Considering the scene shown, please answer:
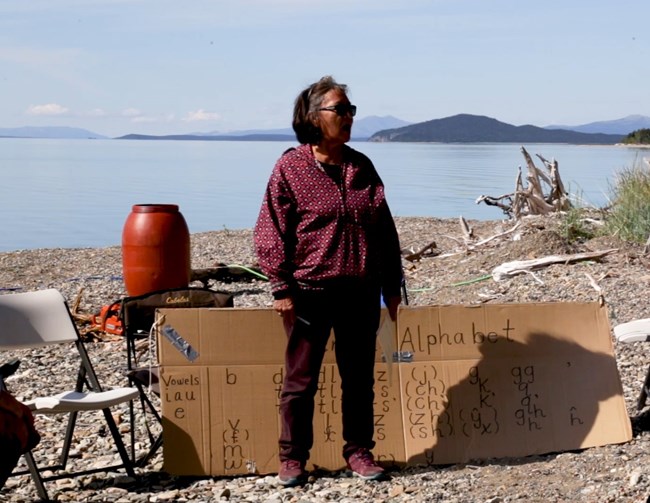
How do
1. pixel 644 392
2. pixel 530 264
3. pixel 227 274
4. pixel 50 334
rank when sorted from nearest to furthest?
pixel 50 334, pixel 644 392, pixel 530 264, pixel 227 274

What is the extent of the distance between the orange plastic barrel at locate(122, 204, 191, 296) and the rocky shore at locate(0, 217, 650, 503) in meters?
0.62

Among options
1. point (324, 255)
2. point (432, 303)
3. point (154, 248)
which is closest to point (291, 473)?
point (324, 255)

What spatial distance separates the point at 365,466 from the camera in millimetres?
5629

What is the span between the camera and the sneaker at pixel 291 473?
18.3ft

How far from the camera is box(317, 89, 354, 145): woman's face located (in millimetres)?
5340

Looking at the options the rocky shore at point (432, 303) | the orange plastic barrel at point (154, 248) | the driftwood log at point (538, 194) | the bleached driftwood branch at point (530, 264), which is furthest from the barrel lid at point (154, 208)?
the driftwood log at point (538, 194)

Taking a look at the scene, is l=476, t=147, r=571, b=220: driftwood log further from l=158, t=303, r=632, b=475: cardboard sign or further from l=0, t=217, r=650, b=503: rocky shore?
l=158, t=303, r=632, b=475: cardboard sign

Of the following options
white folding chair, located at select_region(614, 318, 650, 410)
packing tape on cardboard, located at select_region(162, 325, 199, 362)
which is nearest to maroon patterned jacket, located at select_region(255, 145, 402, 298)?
packing tape on cardboard, located at select_region(162, 325, 199, 362)

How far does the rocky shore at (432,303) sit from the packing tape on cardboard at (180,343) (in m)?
0.61

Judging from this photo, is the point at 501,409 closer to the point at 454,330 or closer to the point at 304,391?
the point at 454,330

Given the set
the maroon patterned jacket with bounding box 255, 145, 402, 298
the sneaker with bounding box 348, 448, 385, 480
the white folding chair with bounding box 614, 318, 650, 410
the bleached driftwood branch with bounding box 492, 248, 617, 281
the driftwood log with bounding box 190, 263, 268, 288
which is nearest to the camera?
the maroon patterned jacket with bounding box 255, 145, 402, 298

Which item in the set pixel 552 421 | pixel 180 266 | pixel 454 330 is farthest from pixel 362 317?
pixel 180 266

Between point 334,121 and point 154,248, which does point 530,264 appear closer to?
point 154,248

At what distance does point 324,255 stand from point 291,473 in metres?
1.09
